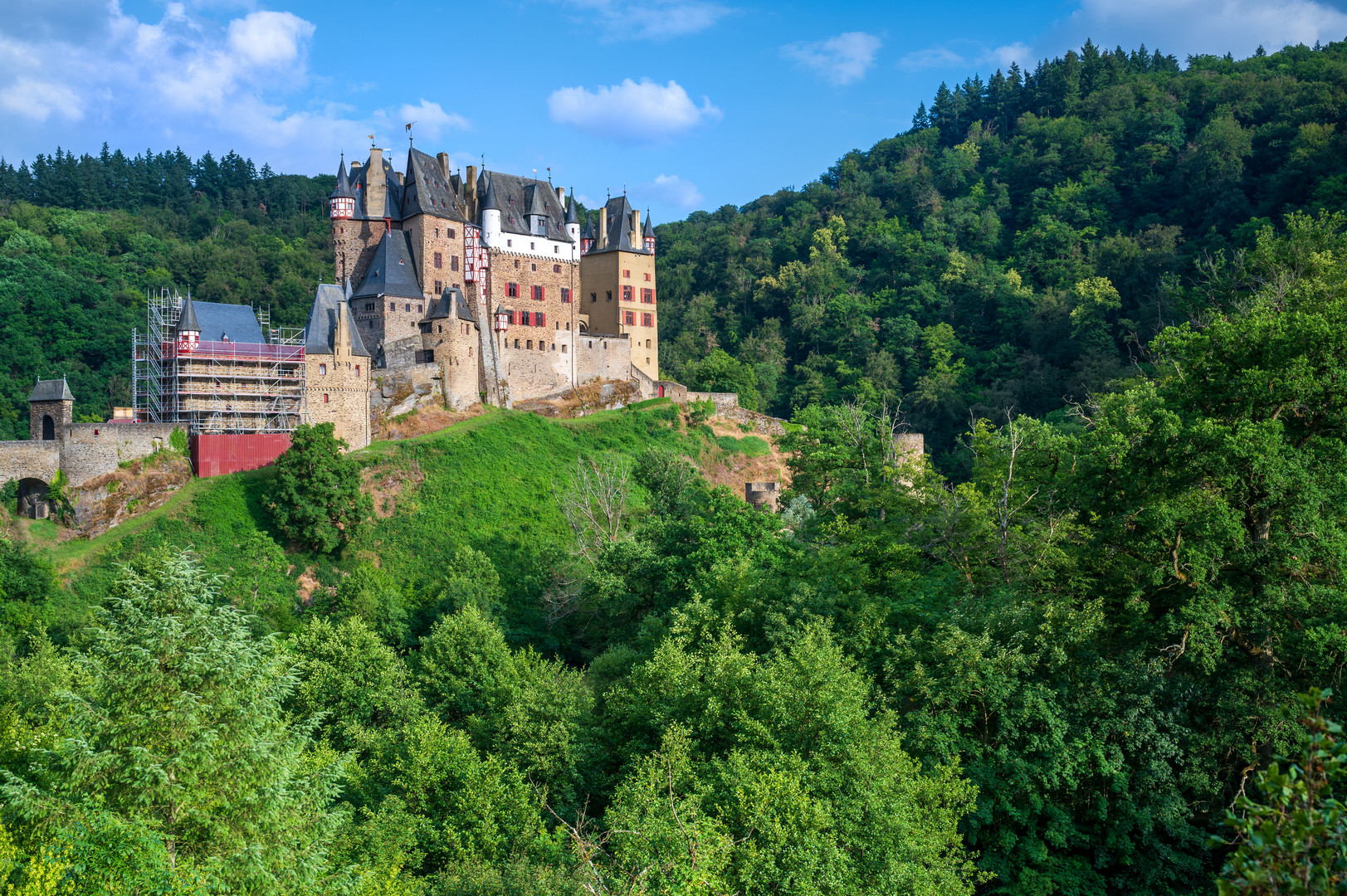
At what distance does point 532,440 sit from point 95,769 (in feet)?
121

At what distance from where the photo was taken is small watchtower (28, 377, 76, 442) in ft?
133

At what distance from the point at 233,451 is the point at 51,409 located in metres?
7.31

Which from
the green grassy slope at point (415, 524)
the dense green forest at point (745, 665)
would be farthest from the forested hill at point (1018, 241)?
the dense green forest at point (745, 665)

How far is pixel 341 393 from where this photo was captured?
46.4 metres

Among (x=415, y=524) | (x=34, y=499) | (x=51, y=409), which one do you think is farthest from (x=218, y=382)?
(x=415, y=524)

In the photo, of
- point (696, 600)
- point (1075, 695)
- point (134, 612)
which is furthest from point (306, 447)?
point (1075, 695)

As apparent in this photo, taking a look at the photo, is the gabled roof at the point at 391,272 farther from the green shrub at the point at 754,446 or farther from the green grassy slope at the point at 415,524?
the green shrub at the point at 754,446

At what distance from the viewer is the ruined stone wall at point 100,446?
39.9m

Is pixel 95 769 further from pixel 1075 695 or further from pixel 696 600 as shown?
pixel 1075 695

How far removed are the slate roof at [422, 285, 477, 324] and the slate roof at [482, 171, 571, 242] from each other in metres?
7.14

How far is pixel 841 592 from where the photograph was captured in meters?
27.4

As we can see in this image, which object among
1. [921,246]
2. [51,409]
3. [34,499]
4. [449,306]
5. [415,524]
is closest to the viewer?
[34,499]

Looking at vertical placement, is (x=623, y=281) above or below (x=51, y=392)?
above

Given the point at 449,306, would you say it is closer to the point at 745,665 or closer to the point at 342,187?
the point at 342,187
